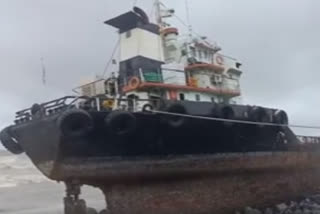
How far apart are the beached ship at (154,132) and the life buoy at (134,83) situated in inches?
1.1

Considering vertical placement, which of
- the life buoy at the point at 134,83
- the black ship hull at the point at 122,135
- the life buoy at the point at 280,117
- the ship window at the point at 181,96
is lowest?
the black ship hull at the point at 122,135

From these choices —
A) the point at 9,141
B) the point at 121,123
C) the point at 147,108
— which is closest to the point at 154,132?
the point at 147,108

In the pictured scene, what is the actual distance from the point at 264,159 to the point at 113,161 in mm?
5455

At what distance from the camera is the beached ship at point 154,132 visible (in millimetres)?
10430

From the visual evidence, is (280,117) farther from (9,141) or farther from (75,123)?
(9,141)

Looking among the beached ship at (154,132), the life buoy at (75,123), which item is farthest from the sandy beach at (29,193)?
the life buoy at (75,123)

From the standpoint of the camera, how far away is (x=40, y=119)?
10.5 m

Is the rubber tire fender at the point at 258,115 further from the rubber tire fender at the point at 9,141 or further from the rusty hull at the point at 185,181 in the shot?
the rubber tire fender at the point at 9,141

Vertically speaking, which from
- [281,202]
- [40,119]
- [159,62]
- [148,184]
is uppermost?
[159,62]

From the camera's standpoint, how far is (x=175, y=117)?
447 inches

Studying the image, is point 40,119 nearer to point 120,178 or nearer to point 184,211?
point 120,178

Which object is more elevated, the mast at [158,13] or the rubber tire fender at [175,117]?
the mast at [158,13]

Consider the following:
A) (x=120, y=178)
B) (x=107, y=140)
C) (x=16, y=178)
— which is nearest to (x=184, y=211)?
(x=120, y=178)

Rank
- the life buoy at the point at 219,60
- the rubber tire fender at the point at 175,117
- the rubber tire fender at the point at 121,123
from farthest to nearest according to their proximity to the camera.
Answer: the life buoy at the point at 219,60
the rubber tire fender at the point at 175,117
the rubber tire fender at the point at 121,123
